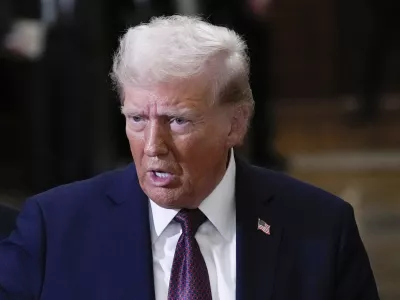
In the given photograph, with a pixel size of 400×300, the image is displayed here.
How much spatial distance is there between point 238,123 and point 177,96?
206 mm

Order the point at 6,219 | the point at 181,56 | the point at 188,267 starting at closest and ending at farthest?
1. the point at 181,56
2. the point at 188,267
3. the point at 6,219

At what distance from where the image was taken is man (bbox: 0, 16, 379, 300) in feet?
6.56

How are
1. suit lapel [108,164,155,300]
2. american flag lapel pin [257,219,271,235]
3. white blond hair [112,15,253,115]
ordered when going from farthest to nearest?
american flag lapel pin [257,219,271,235] → suit lapel [108,164,155,300] → white blond hair [112,15,253,115]

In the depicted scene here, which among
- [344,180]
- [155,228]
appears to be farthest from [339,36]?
[155,228]

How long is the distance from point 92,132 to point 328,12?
3879mm

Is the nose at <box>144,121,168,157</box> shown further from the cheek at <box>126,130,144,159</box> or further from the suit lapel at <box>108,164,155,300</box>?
the suit lapel at <box>108,164,155,300</box>

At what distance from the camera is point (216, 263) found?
84.3 inches

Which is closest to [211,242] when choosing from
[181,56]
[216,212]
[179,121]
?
[216,212]

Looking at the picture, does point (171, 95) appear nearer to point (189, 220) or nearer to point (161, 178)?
point (161, 178)

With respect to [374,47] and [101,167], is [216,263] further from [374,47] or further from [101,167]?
[374,47]

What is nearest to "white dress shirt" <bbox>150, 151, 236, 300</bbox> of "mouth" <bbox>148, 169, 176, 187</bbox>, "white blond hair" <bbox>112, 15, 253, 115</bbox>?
"mouth" <bbox>148, 169, 176, 187</bbox>

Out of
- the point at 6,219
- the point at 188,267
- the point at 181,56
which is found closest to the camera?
the point at 181,56

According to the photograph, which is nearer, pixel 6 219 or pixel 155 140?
pixel 155 140

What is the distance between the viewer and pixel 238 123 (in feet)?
7.05
